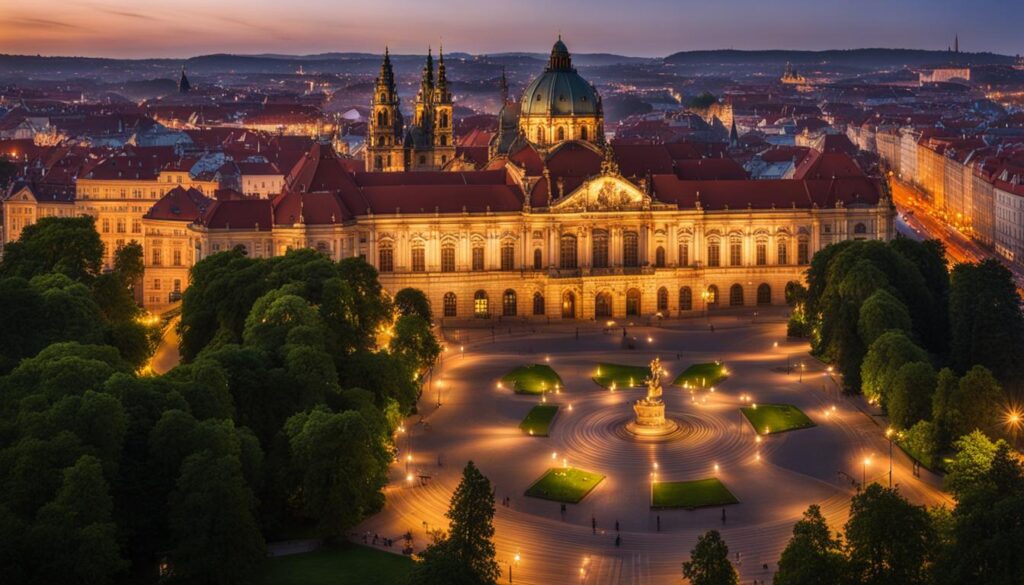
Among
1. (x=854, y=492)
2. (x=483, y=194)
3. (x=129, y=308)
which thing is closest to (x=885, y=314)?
(x=854, y=492)

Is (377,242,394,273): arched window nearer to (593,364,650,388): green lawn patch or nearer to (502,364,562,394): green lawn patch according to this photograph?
(502,364,562,394): green lawn patch

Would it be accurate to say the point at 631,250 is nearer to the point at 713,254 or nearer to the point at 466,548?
the point at 713,254

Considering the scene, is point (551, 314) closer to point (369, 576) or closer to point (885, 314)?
point (885, 314)

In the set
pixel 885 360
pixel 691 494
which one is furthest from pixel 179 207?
pixel 691 494

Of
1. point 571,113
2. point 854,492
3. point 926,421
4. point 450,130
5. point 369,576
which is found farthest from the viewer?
point 450,130

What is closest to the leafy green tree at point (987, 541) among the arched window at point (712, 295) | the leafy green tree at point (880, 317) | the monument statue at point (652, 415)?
the monument statue at point (652, 415)

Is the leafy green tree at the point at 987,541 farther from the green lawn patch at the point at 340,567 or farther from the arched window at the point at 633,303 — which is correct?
the arched window at the point at 633,303
